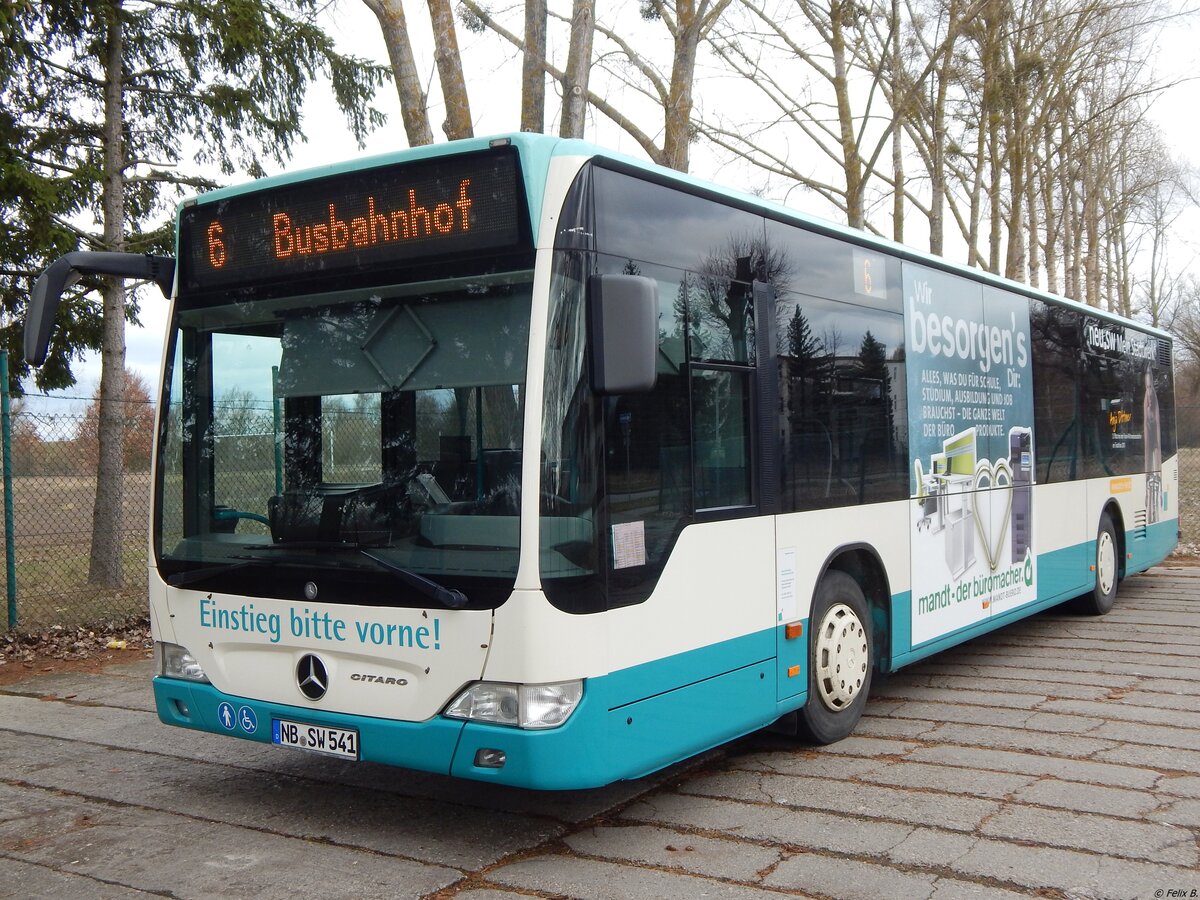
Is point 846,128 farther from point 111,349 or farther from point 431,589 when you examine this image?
point 431,589

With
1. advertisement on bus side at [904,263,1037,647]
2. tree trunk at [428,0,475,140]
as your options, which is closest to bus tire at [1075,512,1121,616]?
advertisement on bus side at [904,263,1037,647]

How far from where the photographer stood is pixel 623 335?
4.19m

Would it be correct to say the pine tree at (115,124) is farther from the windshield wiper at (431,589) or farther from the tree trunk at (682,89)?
the windshield wiper at (431,589)

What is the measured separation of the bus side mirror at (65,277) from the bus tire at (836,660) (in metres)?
3.72

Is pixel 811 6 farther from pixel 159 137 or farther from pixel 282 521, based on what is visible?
pixel 282 521

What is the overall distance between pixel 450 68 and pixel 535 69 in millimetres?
857

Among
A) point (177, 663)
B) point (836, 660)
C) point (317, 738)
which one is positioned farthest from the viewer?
point (836, 660)

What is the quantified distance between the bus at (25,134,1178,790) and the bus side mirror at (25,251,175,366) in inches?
0.6

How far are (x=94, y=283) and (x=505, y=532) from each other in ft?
30.9

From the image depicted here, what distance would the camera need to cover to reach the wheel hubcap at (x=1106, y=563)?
1051cm

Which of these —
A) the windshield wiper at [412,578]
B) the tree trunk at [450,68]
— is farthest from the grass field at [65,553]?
the windshield wiper at [412,578]

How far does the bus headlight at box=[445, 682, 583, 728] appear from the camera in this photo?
13.6ft

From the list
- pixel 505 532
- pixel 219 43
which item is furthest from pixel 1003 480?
pixel 219 43

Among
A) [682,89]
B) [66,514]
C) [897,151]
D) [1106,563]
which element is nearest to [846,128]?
[897,151]
